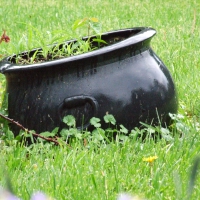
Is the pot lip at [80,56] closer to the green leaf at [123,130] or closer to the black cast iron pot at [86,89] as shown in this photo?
the black cast iron pot at [86,89]

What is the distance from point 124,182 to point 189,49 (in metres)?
2.86

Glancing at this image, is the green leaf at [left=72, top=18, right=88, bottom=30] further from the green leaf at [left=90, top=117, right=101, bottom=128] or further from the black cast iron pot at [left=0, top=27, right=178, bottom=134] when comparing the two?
the green leaf at [left=90, top=117, right=101, bottom=128]

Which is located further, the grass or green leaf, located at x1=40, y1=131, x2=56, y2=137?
green leaf, located at x1=40, y1=131, x2=56, y2=137

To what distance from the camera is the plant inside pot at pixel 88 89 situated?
2100mm

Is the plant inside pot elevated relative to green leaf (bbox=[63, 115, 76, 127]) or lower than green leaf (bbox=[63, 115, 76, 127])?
elevated

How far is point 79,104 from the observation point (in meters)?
2.11

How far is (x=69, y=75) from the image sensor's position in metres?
2.12

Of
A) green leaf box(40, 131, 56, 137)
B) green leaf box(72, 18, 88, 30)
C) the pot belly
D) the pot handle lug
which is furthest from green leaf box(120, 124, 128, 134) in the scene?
green leaf box(72, 18, 88, 30)

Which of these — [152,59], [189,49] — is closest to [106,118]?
[152,59]

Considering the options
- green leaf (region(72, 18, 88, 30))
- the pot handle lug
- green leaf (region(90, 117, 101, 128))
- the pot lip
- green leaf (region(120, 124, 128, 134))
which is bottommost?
green leaf (region(120, 124, 128, 134))

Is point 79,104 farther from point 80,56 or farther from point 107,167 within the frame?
point 107,167

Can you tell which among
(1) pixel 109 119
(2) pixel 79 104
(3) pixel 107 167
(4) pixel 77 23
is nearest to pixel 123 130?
(1) pixel 109 119

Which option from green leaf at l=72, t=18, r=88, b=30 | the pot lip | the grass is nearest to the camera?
the grass

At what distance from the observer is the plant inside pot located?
2.10 meters
